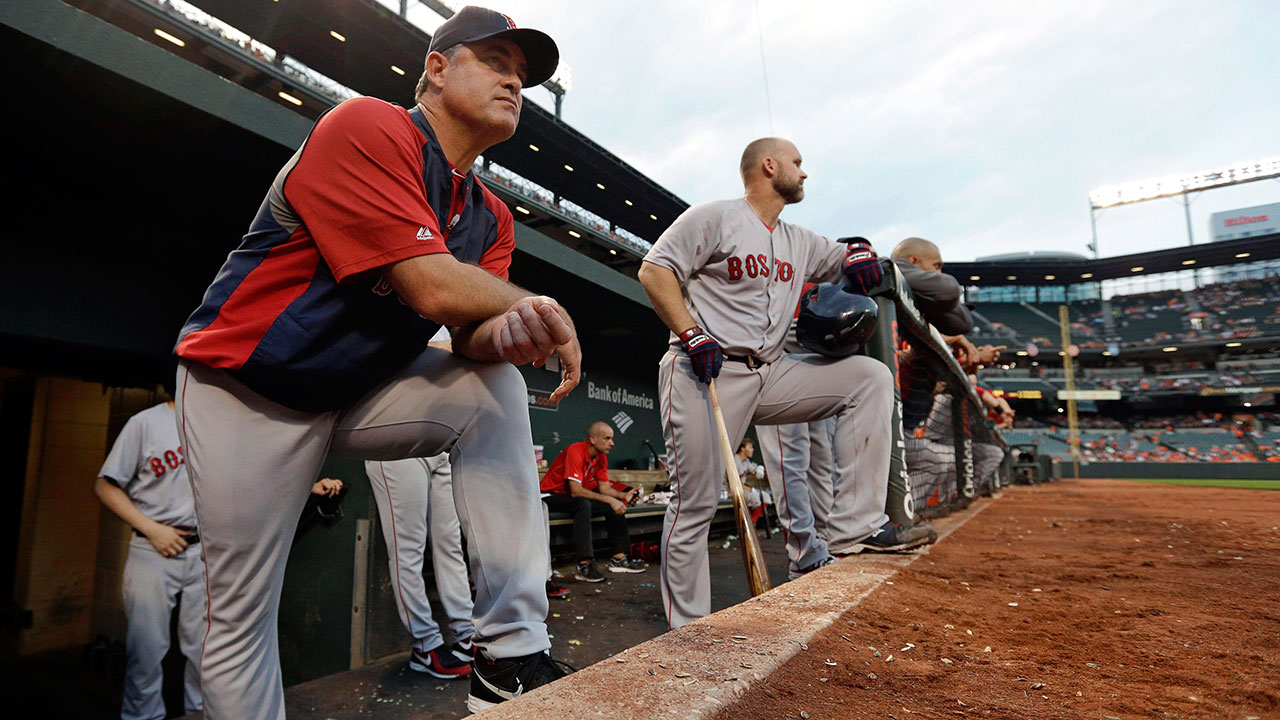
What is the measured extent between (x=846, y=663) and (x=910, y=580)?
0.90 m

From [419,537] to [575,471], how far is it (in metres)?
2.31

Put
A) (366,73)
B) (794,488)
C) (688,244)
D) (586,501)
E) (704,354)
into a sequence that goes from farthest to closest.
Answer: (366,73) < (586,501) < (794,488) < (688,244) < (704,354)

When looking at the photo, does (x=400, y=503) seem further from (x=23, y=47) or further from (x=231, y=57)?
(x=231, y=57)

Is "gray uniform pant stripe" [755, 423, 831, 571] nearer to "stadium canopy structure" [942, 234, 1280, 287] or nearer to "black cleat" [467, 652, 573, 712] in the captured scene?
"black cleat" [467, 652, 573, 712]

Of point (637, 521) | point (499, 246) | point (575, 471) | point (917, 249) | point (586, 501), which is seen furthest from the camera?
point (637, 521)

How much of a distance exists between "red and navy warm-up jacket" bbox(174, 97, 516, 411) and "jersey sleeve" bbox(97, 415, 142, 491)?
7.45 ft

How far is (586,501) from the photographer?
4.76 m

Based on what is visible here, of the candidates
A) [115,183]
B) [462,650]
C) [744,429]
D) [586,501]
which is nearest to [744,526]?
[744,429]

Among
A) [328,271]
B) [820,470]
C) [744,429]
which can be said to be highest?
[328,271]

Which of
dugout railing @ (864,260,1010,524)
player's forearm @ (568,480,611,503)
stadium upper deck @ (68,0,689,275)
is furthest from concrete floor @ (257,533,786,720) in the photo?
stadium upper deck @ (68,0,689,275)

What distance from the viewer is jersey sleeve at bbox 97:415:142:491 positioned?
9.42 feet

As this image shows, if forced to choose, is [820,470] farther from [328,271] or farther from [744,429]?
[328,271]

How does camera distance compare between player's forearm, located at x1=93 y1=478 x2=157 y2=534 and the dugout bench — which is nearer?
player's forearm, located at x1=93 y1=478 x2=157 y2=534

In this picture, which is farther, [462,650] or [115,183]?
[115,183]
